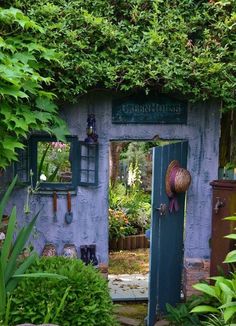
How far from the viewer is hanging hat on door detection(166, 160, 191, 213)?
4176 mm

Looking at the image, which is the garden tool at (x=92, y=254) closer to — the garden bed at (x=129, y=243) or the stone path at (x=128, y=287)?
the stone path at (x=128, y=287)

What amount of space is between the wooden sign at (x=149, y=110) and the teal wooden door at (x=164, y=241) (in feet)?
0.90

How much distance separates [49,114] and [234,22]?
72.4 inches

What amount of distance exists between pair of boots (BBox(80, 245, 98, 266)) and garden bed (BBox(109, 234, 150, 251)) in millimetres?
2601

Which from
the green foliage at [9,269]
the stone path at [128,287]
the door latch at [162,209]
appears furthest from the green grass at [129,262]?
the green foliage at [9,269]

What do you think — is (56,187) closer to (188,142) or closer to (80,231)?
(80,231)

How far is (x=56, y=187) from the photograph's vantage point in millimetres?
4254

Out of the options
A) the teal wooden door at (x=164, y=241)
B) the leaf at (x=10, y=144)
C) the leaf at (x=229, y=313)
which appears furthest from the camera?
the teal wooden door at (x=164, y=241)

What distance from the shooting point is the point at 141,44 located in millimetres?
3920

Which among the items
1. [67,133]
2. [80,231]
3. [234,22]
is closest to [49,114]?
[67,133]

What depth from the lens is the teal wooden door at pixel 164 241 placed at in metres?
4.10

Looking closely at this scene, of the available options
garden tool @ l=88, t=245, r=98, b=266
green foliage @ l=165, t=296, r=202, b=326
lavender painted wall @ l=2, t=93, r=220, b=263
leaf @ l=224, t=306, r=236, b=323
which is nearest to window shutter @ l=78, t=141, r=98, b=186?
lavender painted wall @ l=2, t=93, r=220, b=263

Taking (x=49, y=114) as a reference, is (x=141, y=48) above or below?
above

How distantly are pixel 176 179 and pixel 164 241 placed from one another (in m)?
0.62
